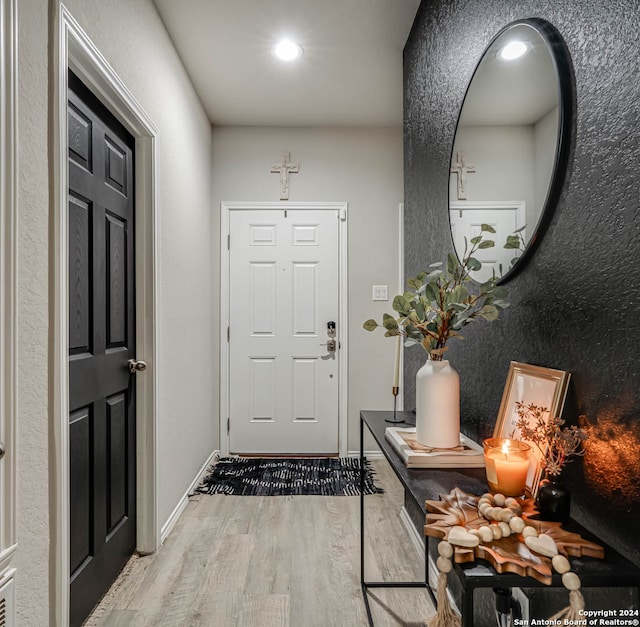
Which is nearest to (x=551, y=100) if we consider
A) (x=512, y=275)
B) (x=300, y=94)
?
(x=512, y=275)

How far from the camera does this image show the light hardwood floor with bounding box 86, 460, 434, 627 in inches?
72.0

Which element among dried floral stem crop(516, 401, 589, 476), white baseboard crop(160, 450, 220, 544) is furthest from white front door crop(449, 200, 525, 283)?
white baseboard crop(160, 450, 220, 544)

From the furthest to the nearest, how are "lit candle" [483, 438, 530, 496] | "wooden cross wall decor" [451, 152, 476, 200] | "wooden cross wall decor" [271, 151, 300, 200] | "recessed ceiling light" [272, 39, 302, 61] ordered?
"wooden cross wall decor" [271, 151, 300, 200] < "recessed ceiling light" [272, 39, 302, 61] < "wooden cross wall decor" [451, 152, 476, 200] < "lit candle" [483, 438, 530, 496]

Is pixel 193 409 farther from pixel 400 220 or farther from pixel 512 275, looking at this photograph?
pixel 512 275

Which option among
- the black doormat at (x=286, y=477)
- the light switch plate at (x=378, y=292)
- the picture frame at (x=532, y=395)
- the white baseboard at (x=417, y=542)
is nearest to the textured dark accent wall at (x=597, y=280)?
the picture frame at (x=532, y=395)

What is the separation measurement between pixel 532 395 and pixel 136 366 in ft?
5.67

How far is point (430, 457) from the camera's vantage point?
1.30 metres

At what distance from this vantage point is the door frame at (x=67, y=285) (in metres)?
1.44

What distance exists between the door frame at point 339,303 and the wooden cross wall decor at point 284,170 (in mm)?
81

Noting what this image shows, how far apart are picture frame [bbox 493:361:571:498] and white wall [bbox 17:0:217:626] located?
1.25 meters

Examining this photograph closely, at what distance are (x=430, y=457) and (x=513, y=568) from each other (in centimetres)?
54

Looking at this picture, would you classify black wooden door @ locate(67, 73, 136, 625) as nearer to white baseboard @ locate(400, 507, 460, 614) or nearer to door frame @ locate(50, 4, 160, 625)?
door frame @ locate(50, 4, 160, 625)

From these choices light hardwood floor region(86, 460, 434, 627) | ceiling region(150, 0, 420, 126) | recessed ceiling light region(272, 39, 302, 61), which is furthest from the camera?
recessed ceiling light region(272, 39, 302, 61)

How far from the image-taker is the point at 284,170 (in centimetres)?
388
